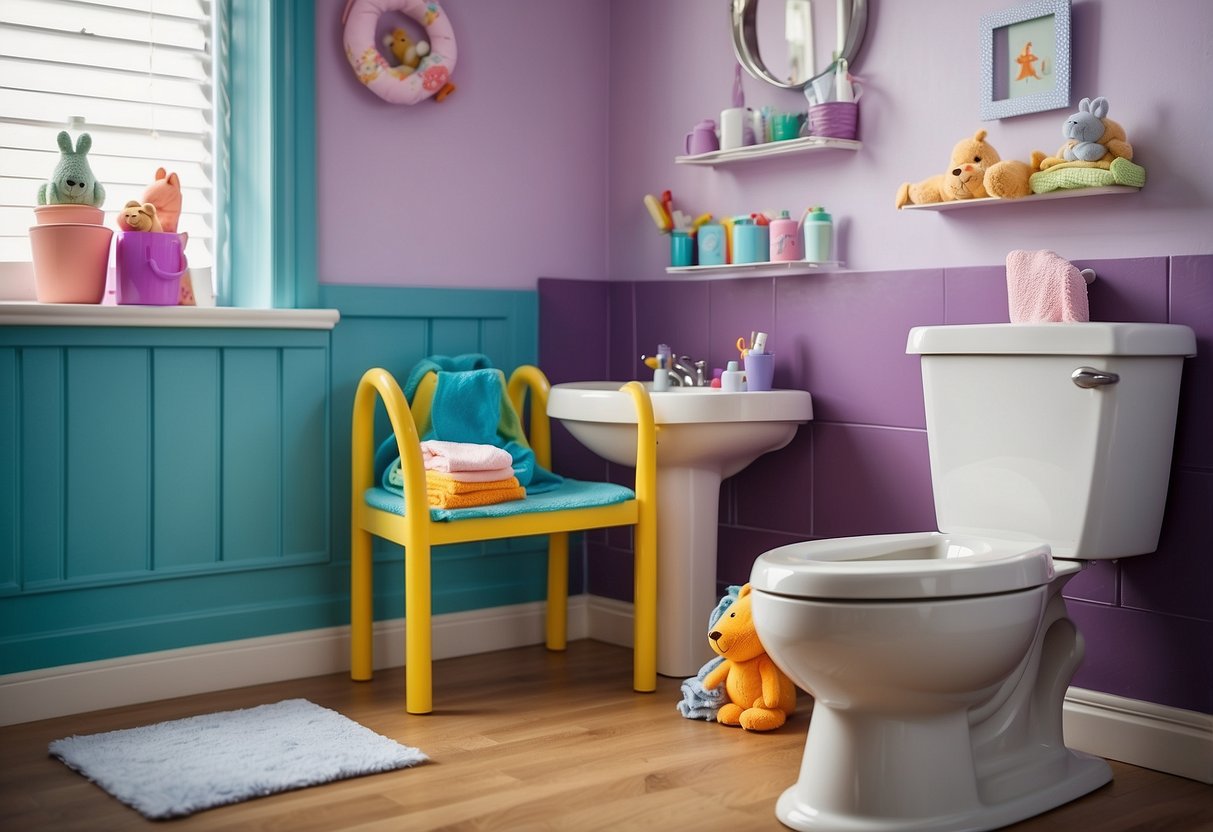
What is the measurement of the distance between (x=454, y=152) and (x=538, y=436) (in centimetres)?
71

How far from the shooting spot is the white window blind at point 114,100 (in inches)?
105

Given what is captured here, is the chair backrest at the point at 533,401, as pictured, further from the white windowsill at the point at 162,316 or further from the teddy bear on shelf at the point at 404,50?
the teddy bear on shelf at the point at 404,50

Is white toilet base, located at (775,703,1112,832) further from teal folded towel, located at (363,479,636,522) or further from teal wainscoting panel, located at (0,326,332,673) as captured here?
teal wainscoting panel, located at (0,326,332,673)

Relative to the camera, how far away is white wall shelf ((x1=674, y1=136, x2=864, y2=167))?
9.04 feet

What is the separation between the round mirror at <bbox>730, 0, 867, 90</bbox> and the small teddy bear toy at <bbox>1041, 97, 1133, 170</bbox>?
62cm

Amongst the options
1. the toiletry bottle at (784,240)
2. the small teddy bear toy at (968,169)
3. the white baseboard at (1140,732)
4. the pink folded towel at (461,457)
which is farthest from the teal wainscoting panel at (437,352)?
the white baseboard at (1140,732)

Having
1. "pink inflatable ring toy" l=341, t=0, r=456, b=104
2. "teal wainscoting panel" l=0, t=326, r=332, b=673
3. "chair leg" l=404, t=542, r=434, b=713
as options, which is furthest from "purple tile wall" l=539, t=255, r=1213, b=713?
"chair leg" l=404, t=542, r=434, b=713

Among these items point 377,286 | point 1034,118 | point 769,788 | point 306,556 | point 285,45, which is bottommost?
point 769,788

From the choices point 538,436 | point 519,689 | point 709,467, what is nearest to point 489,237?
point 538,436

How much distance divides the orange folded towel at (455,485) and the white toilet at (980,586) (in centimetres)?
76

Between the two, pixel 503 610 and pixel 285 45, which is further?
pixel 503 610

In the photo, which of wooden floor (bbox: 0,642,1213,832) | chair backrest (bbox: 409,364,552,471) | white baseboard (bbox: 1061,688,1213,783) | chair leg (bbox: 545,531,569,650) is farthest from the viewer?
Result: chair leg (bbox: 545,531,569,650)

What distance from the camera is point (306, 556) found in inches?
116

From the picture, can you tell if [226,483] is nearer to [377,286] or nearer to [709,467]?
[377,286]
